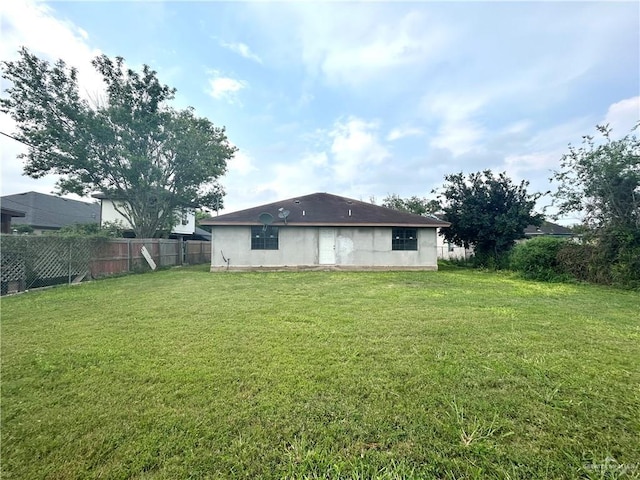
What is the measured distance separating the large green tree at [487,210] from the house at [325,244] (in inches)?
102

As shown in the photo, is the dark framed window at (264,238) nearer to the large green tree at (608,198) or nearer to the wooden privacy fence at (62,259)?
the wooden privacy fence at (62,259)

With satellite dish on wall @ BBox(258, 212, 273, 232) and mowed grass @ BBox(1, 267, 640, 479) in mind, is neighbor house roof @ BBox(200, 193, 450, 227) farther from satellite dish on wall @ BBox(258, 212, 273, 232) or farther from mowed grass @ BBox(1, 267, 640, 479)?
mowed grass @ BBox(1, 267, 640, 479)

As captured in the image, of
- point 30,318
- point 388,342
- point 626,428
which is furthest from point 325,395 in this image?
point 30,318

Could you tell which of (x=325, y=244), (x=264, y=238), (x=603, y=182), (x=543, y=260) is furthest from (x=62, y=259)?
(x=603, y=182)

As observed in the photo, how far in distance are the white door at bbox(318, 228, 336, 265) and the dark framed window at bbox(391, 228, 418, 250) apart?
300 centimetres

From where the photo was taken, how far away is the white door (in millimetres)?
13500

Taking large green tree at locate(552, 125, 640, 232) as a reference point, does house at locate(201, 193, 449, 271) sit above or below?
below

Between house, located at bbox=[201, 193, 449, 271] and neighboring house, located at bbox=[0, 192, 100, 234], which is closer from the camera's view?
house, located at bbox=[201, 193, 449, 271]

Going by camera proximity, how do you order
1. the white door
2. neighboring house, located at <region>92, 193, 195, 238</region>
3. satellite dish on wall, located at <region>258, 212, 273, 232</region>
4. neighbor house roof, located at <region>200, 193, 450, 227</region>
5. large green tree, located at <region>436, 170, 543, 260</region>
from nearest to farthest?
1. satellite dish on wall, located at <region>258, 212, 273, 232</region>
2. neighbor house roof, located at <region>200, 193, 450, 227</region>
3. the white door
4. large green tree, located at <region>436, 170, 543, 260</region>
5. neighboring house, located at <region>92, 193, 195, 238</region>

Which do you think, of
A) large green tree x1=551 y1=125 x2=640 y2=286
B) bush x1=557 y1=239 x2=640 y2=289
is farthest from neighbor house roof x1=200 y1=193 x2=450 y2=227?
large green tree x1=551 y1=125 x2=640 y2=286

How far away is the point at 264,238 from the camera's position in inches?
528

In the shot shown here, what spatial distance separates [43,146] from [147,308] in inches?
576

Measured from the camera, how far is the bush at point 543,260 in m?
10.8

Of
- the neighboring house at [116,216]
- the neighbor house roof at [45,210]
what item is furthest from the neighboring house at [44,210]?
the neighboring house at [116,216]
